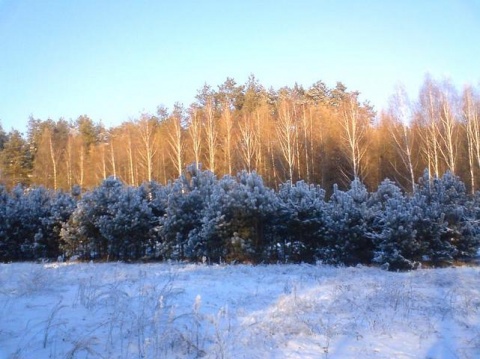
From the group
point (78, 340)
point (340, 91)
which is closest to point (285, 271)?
point (78, 340)

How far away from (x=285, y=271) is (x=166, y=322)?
7201 millimetres

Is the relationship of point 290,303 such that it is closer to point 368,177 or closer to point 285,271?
point 285,271

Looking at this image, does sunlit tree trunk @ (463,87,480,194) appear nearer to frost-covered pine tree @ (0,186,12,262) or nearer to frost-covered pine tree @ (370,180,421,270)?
frost-covered pine tree @ (370,180,421,270)

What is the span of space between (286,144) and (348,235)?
22320mm

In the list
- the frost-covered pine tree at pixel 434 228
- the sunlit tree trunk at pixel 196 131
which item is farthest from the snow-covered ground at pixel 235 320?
the sunlit tree trunk at pixel 196 131

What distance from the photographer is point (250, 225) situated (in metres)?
14.6

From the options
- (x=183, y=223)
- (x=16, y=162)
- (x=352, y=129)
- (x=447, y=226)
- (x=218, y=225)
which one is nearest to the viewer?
(x=447, y=226)

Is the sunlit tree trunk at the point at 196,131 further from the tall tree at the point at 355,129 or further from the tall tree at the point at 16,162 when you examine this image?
the tall tree at the point at 16,162

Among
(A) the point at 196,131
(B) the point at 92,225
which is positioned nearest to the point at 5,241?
(B) the point at 92,225

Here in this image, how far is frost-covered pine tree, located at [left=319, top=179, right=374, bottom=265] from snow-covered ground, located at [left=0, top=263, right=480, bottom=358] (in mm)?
4951

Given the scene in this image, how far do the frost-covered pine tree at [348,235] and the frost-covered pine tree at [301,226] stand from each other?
33 cm

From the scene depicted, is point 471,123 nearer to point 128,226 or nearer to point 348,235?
point 348,235

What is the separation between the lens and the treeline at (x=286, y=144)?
32.0 metres

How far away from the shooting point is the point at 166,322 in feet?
17.4
